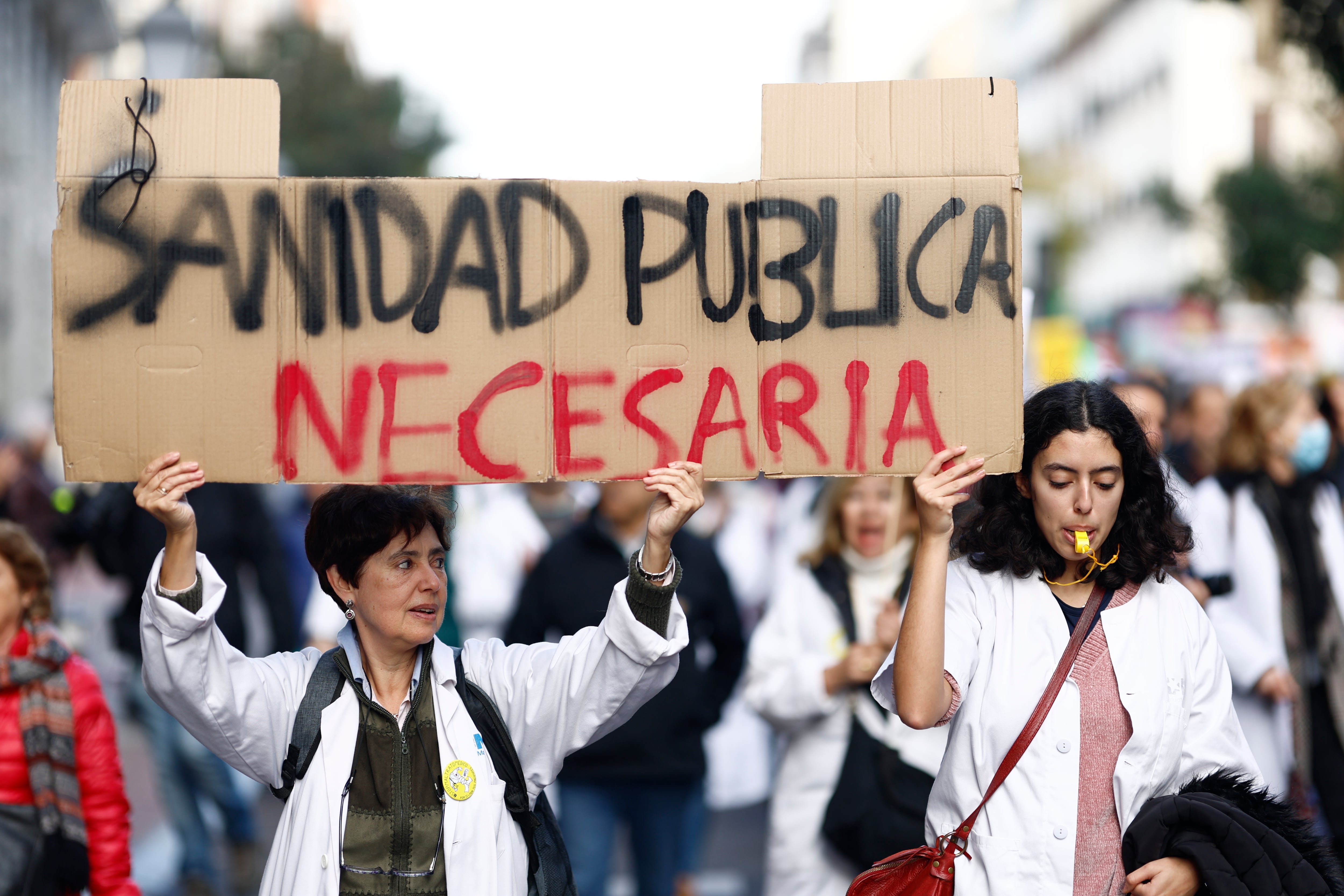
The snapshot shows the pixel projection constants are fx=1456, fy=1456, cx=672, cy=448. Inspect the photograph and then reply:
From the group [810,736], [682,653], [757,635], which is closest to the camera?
[810,736]

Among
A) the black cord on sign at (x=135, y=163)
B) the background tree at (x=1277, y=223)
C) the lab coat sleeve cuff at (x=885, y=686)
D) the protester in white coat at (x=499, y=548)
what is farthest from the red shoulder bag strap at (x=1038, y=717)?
the background tree at (x=1277, y=223)

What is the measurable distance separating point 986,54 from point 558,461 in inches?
3769

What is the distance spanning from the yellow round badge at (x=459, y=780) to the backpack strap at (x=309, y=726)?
0.91 ft

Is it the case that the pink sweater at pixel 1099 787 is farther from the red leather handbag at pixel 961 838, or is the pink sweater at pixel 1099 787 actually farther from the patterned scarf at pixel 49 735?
the patterned scarf at pixel 49 735

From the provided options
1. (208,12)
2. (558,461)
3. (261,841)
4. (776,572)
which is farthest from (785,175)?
(208,12)

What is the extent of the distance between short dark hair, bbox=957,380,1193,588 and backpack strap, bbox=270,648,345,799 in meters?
1.42

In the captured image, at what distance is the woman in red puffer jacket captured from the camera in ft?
12.2

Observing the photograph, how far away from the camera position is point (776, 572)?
30.8 feet

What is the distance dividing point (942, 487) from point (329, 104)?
1039 inches

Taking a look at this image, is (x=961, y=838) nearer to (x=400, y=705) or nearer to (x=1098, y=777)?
(x=1098, y=777)

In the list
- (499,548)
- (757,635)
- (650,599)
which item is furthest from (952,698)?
(499,548)

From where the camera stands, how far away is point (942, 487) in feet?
9.70

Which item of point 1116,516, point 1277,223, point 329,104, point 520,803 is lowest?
point 520,803

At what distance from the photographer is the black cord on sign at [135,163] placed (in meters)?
2.98
